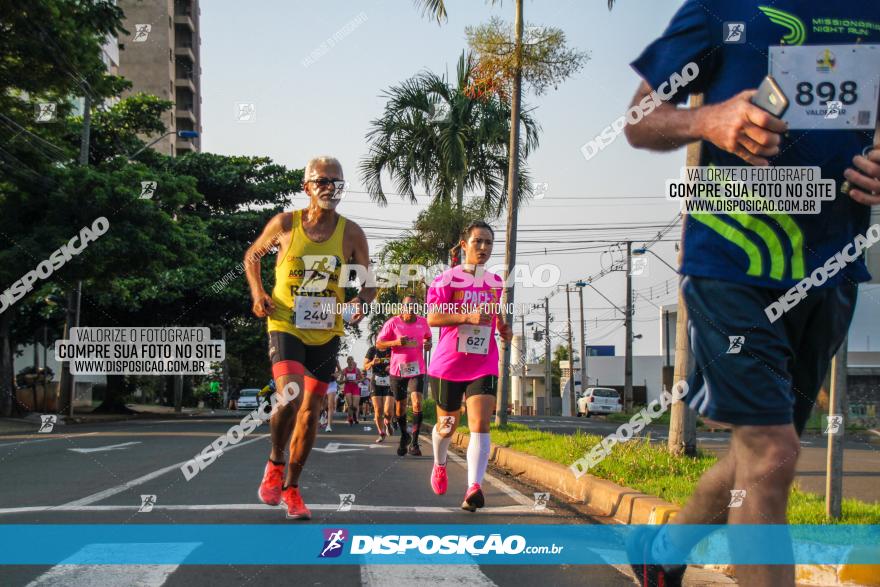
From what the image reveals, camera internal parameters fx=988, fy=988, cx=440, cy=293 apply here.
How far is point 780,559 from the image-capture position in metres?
2.53

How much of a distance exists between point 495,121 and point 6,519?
20855 millimetres

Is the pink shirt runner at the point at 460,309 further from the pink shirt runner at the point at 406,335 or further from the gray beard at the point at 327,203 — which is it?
the pink shirt runner at the point at 406,335

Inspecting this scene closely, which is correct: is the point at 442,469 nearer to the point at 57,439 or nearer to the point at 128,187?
the point at 57,439

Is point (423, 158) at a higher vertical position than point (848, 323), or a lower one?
higher

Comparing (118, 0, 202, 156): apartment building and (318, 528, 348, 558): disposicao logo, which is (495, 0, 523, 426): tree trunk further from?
(118, 0, 202, 156): apartment building

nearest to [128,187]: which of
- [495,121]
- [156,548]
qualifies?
[495,121]

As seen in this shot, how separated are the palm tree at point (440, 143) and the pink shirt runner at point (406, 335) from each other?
12.6m

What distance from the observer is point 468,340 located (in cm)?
730

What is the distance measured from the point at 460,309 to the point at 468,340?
27 centimetres

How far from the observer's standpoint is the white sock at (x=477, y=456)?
6.88 metres

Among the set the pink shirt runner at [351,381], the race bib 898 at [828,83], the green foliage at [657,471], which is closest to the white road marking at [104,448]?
the green foliage at [657,471]

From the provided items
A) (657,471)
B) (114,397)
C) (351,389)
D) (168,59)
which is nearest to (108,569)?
(657,471)

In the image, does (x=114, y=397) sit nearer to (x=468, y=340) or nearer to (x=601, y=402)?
(x=601, y=402)

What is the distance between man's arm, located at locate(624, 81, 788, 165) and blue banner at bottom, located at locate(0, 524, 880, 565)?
6.93 feet
